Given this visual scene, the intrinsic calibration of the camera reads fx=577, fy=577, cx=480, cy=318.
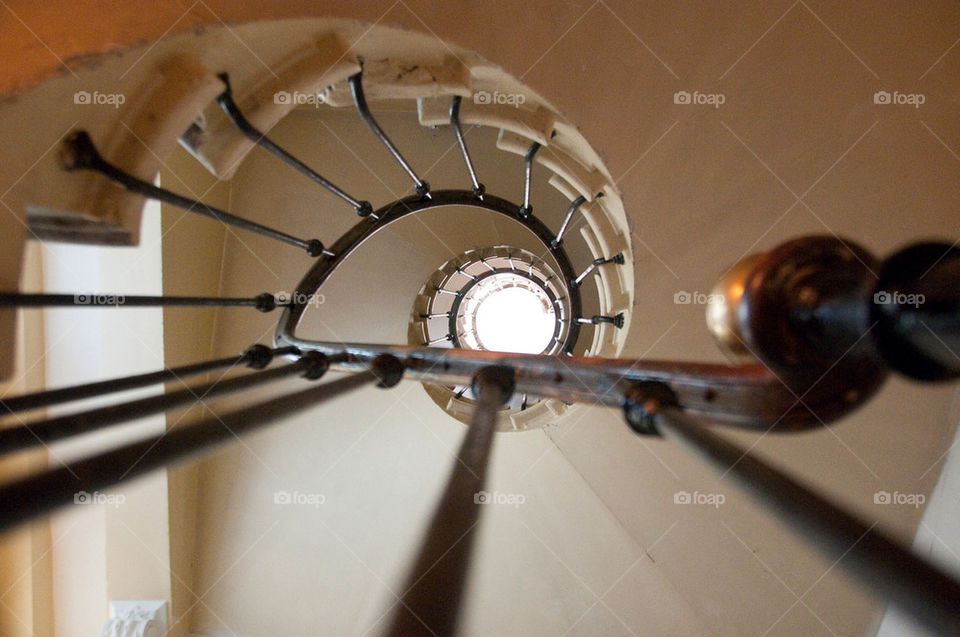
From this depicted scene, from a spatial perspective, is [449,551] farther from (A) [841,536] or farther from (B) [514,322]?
(B) [514,322]

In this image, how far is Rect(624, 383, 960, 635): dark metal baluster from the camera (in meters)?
0.51

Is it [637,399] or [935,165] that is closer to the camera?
[637,399]

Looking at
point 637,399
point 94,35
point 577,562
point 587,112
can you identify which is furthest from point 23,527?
point 577,562

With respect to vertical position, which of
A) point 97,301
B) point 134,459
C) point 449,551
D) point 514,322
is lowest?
point 449,551

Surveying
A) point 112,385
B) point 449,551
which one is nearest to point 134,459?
point 449,551

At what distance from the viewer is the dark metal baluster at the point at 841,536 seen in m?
0.51

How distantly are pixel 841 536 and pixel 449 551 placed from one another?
46cm

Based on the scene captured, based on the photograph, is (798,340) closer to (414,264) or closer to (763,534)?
(763,534)

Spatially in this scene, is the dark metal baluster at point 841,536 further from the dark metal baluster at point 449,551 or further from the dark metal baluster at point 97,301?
the dark metal baluster at point 97,301

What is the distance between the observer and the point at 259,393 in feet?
15.3

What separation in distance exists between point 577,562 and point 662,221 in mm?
2846

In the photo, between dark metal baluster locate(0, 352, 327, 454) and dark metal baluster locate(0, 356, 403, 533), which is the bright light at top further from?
dark metal baluster locate(0, 356, 403, 533)

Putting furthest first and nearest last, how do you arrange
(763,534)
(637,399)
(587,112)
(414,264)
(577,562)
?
(414,264)
(577,562)
(763,534)
(587,112)
(637,399)

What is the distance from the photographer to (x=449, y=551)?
746 millimetres
